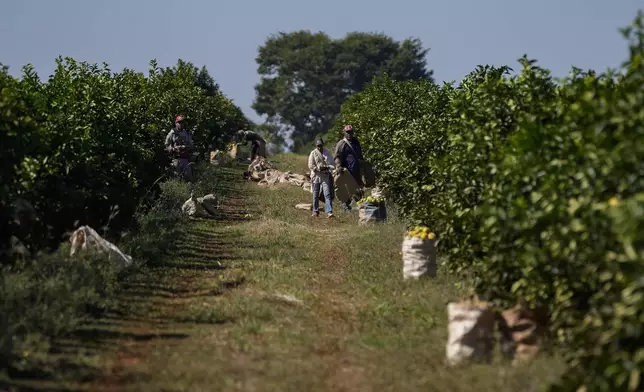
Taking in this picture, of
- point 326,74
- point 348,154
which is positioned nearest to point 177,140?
point 348,154

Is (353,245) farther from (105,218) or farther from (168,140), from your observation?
(168,140)

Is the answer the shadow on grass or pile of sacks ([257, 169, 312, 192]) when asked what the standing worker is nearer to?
pile of sacks ([257, 169, 312, 192])

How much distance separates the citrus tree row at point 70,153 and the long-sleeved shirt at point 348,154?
139 inches

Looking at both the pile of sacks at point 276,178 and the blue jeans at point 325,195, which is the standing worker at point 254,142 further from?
the blue jeans at point 325,195

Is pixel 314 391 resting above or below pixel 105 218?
below

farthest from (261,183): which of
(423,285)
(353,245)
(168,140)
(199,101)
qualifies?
(423,285)

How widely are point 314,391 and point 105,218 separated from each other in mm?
7539

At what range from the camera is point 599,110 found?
775 cm

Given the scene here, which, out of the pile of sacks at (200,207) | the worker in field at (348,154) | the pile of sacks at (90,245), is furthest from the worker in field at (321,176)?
the pile of sacks at (90,245)

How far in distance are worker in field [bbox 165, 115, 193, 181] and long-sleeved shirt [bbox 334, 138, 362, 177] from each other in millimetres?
3540

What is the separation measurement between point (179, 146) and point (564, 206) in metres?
16.9

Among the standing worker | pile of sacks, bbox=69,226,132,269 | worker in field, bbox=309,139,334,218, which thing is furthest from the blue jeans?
the standing worker

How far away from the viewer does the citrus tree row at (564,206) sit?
23.5 feet

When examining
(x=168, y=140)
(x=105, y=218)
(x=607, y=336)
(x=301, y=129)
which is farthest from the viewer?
(x=301, y=129)
